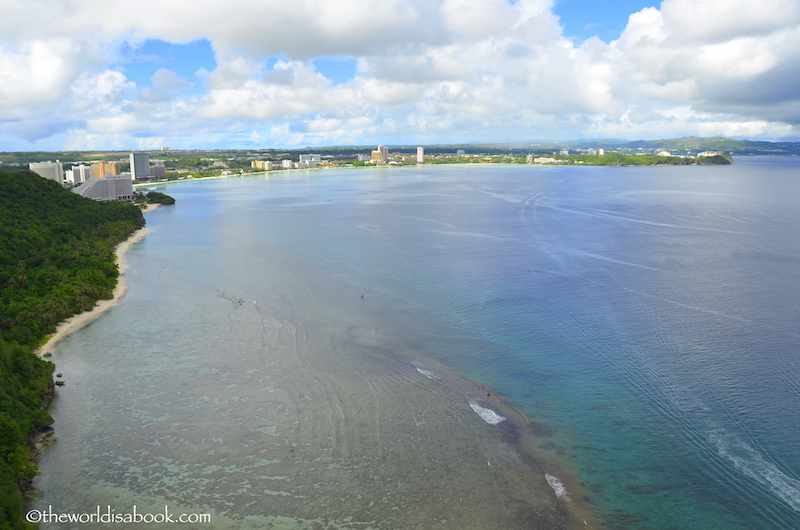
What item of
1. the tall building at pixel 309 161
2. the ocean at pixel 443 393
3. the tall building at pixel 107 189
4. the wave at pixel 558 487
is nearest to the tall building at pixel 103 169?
the tall building at pixel 107 189

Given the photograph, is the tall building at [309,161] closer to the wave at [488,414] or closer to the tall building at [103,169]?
the tall building at [103,169]

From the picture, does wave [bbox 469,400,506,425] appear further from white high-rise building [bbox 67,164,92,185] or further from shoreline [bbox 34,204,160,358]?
white high-rise building [bbox 67,164,92,185]

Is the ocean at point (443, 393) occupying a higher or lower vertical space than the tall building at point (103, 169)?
lower

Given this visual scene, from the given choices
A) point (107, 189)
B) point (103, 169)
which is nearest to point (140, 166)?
point (103, 169)

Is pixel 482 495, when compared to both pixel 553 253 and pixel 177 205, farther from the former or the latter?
pixel 177 205

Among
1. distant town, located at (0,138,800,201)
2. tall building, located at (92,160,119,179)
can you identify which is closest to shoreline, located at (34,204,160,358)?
distant town, located at (0,138,800,201)
